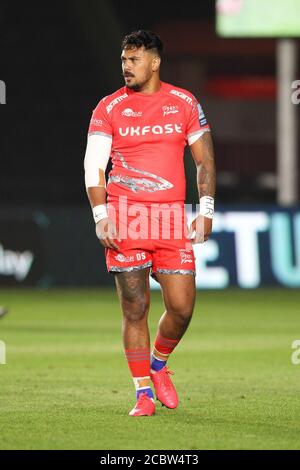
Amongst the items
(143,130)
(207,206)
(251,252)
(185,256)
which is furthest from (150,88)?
(251,252)

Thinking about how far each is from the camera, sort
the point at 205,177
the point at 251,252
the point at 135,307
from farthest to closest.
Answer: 1. the point at 251,252
2. the point at 205,177
3. the point at 135,307

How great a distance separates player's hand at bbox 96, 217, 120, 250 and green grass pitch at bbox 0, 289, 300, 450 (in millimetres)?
1078

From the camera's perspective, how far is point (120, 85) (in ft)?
83.4

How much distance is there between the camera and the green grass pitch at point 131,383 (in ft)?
24.6

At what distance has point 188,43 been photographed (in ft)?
164

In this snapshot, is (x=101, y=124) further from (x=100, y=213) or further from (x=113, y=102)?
(x=100, y=213)

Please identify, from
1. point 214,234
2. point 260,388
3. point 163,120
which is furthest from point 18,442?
point 214,234

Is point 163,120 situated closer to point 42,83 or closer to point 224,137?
point 42,83

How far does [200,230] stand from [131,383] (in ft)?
7.51

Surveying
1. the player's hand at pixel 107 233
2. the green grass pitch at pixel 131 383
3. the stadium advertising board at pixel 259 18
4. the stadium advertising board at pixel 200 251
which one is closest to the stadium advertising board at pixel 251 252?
the stadium advertising board at pixel 200 251

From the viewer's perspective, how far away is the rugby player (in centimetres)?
843

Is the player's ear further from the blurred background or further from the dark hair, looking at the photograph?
the blurred background

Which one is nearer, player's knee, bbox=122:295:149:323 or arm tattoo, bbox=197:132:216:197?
player's knee, bbox=122:295:149:323

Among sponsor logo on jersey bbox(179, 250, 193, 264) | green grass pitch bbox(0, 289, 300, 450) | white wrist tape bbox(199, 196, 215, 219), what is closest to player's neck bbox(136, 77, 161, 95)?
white wrist tape bbox(199, 196, 215, 219)
